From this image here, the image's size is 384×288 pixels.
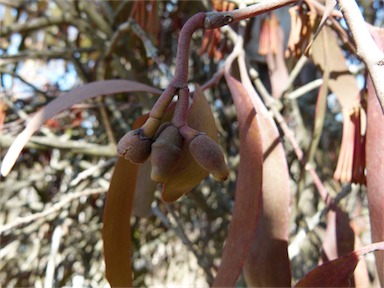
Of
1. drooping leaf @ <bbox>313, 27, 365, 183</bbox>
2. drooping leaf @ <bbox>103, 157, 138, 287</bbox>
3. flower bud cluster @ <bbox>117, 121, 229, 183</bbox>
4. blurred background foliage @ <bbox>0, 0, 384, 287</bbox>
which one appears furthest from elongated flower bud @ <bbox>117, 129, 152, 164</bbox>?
blurred background foliage @ <bbox>0, 0, 384, 287</bbox>

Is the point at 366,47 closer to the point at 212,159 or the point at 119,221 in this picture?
the point at 212,159

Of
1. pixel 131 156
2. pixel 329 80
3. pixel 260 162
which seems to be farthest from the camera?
pixel 329 80

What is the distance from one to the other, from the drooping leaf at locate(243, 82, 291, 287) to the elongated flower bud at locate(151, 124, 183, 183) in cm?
22

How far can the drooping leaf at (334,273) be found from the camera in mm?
459

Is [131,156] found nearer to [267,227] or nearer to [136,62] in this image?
[267,227]

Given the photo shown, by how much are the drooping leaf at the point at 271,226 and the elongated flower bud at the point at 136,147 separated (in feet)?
0.74

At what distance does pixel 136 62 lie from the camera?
1.43m

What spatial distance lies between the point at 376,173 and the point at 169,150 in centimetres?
23

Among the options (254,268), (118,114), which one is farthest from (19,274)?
(254,268)

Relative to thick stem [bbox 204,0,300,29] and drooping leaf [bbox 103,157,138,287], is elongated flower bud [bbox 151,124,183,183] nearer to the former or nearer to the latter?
thick stem [bbox 204,0,300,29]

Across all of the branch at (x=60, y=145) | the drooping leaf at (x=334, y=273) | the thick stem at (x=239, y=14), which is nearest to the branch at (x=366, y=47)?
the thick stem at (x=239, y=14)

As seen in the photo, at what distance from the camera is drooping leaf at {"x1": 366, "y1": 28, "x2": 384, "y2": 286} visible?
48 centimetres

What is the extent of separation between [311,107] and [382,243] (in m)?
0.99

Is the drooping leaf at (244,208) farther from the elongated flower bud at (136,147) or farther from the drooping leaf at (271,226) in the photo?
the elongated flower bud at (136,147)
